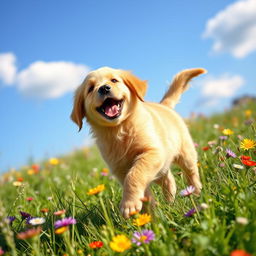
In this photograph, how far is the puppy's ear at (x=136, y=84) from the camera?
2651 millimetres

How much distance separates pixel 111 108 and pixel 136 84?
0.29m

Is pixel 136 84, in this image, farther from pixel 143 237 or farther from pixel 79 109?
pixel 143 237

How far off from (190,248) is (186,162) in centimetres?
192

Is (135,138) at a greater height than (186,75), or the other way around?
(186,75)

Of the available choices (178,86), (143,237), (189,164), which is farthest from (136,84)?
(143,237)

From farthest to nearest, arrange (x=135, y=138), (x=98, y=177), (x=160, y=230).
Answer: (x=98, y=177) < (x=135, y=138) < (x=160, y=230)

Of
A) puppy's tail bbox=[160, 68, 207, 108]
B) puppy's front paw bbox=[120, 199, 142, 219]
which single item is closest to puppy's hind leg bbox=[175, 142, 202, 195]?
puppy's tail bbox=[160, 68, 207, 108]

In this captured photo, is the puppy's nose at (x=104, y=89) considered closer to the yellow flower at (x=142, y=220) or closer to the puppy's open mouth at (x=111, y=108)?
the puppy's open mouth at (x=111, y=108)

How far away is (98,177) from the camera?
4109 millimetres

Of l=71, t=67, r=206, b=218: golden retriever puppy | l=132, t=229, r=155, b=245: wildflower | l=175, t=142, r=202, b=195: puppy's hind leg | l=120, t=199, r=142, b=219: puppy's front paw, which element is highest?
l=71, t=67, r=206, b=218: golden retriever puppy

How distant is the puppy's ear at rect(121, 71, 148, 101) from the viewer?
104 inches

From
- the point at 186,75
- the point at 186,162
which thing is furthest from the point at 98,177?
the point at 186,75

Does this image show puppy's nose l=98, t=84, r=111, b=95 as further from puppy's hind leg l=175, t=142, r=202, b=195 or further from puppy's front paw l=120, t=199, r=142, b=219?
puppy's hind leg l=175, t=142, r=202, b=195

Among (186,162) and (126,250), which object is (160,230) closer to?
(126,250)
